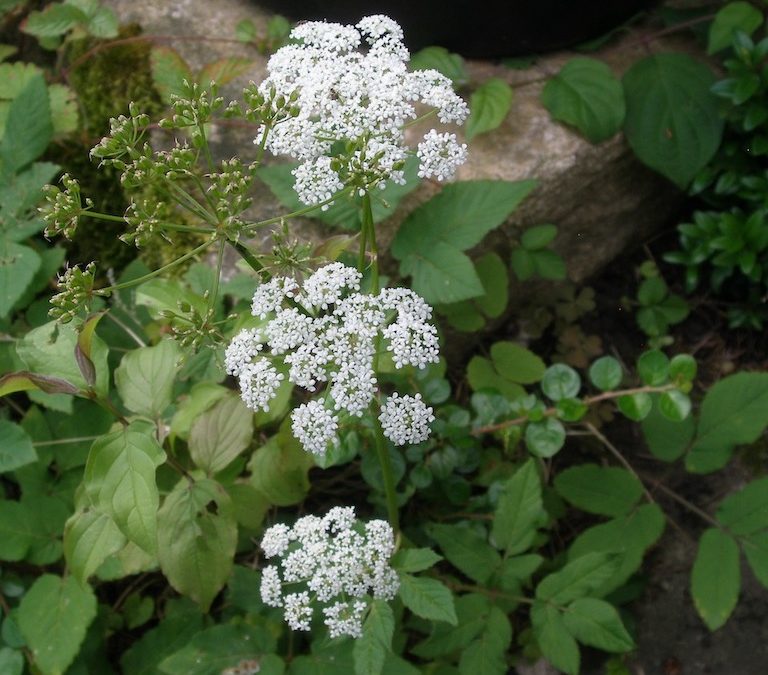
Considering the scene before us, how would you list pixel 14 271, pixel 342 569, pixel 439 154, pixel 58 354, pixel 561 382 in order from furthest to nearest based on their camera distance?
1. pixel 14 271
2. pixel 561 382
3. pixel 58 354
4. pixel 342 569
5. pixel 439 154

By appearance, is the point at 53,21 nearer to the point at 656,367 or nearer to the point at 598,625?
the point at 656,367

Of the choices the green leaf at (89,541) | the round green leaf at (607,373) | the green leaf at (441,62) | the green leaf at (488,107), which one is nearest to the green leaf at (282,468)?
the green leaf at (89,541)

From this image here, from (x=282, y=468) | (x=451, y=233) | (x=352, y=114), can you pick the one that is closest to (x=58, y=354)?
(x=282, y=468)

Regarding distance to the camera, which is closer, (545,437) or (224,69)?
(545,437)

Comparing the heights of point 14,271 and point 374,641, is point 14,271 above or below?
above

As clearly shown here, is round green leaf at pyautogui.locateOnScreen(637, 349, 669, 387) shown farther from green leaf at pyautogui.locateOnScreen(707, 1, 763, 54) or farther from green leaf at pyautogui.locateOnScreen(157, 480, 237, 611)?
green leaf at pyautogui.locateOnScreen(707, 1, 763, 54)
